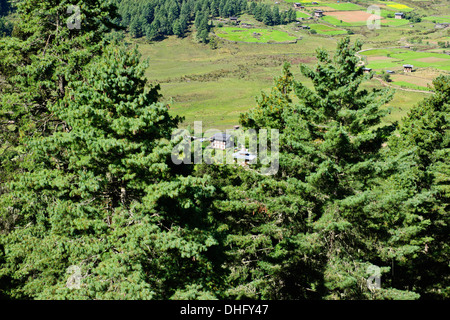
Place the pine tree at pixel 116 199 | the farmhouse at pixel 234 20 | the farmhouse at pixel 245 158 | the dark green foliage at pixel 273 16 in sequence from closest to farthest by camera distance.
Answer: the pine tree at pixel 116 199, the farmhouse at pixel 245 158, the dark green foliage at pixel 273 16, the farmhouse at pixel 234 20

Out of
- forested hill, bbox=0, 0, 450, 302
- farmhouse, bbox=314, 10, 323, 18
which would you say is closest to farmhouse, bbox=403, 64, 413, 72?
forested hill, bbox=0, 0, 450, 302

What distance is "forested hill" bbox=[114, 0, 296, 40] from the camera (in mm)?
155500

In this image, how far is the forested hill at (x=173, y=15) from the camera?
155500mm

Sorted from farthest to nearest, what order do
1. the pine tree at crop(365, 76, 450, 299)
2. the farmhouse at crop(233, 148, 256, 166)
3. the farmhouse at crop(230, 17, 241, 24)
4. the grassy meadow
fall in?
the farmhouse at crop(230, 17, 241, 24) < the grassy meadow < the pine tree at crop(365, 76, 450, 299) < the farmhouse at crop(233, 148, 256, 166)

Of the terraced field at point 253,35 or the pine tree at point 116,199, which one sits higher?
the terraced field at point 253,35

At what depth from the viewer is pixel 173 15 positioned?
173875mm

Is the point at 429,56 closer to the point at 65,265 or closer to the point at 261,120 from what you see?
the point at 261,120

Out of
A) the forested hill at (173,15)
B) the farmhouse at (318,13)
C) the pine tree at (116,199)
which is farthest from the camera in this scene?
the farmhouse at (318,13)

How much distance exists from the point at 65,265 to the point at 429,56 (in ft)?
448

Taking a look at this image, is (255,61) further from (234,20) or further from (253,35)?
(234,20)

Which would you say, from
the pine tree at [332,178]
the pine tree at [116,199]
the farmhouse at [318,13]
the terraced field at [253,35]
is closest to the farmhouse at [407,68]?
the terraced field at [253,35]

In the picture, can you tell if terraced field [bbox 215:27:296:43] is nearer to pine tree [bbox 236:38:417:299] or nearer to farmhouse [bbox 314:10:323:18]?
farmhouse [bbox 314:10:323:18]

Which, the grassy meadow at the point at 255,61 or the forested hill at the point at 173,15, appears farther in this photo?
the forested hill at the point at 173,15

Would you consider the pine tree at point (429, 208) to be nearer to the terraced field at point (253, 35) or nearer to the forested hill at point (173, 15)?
the terraced field at point (253, 35)
